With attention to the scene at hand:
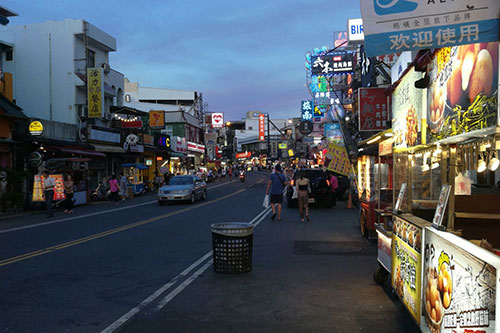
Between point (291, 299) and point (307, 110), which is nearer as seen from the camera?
point (291, 299)

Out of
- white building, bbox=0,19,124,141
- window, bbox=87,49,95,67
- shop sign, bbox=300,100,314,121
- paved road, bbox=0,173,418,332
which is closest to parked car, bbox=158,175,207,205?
paved road, bbox=0,173,418,332

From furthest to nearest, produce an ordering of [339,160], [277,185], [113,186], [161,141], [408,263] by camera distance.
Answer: [161,141]
[113,186]
[339,160]
[277,185]
[408,263]

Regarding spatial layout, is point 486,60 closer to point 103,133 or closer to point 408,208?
point 408,208

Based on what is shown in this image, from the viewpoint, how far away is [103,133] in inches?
1248

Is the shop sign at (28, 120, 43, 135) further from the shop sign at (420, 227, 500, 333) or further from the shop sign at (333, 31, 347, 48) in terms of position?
the shop sign at (333, 31, 347, 48)

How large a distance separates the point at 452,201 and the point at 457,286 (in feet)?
3.90

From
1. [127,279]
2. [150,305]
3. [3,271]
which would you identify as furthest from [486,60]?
[3,271]

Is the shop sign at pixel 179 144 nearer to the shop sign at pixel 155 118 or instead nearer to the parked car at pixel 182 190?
the shop sign at pixel 155 118

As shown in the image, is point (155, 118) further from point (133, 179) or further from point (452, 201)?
point (452, 201)

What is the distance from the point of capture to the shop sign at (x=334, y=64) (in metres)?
31.3

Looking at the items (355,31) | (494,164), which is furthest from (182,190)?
(494,164)

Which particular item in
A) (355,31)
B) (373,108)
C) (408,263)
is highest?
(355,31)

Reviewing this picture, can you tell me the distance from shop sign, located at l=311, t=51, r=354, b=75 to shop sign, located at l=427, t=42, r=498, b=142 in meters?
25.3

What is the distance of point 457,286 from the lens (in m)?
3.33
